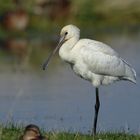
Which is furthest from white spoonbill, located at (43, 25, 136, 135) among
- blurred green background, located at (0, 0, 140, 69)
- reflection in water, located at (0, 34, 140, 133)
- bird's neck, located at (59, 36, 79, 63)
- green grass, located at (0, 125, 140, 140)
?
blurred green background, located at (0, 0, 140, 69)

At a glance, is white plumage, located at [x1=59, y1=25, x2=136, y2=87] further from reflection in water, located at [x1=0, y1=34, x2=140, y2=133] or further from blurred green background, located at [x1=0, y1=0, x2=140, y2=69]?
blurred green background, located at [x1=0, y1=0, x2=140, y2=69]

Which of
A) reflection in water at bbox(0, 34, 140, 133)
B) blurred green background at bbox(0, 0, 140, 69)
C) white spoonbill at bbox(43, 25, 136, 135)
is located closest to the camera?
white spoonbill at bbox(43, 25, 136, 135)

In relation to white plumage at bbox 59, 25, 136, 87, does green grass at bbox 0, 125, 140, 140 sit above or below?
below

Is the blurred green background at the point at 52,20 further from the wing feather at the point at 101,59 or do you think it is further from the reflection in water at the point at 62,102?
the wing feather at the point at 101,59

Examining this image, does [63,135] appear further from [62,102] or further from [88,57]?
[62,102]

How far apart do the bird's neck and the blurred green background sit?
1131 cm

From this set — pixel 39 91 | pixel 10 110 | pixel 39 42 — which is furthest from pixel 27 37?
pixel 10 110

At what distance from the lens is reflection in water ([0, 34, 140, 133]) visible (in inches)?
529

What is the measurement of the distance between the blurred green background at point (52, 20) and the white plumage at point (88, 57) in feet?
36.9

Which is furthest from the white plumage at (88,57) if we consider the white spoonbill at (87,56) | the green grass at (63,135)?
the green grass at (63,135)

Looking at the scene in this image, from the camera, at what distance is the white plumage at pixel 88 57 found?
476 inches

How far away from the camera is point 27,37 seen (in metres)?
27.2

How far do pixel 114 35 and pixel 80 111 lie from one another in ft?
45.2

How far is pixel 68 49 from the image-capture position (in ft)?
39.9
